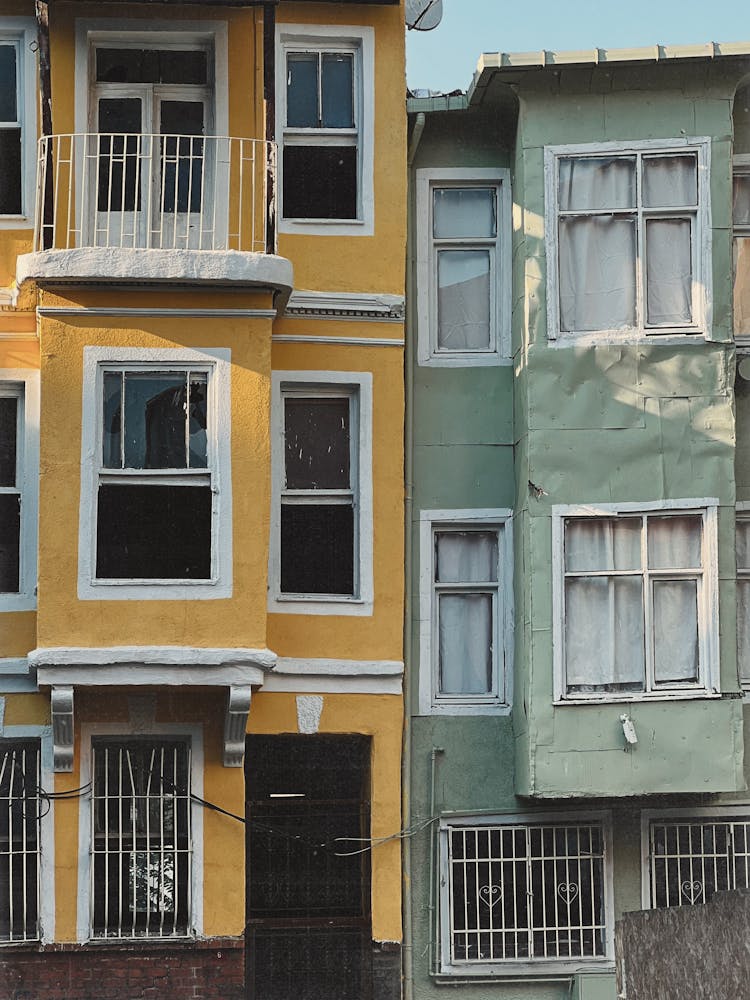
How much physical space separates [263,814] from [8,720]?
8.14ft

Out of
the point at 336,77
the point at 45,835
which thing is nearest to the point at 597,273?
the point at 336,77

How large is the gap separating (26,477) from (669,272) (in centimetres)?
628

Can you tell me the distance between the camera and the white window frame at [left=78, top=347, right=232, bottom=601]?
1481cm

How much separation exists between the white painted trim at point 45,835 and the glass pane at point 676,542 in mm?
5757

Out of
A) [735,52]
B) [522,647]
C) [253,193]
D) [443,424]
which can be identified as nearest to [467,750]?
[522,647]

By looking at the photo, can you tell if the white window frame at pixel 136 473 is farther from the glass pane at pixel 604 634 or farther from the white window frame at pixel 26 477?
the glass pane at pixel 604 634

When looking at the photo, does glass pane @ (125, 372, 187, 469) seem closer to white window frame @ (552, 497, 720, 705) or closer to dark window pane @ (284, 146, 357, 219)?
dark window pane @ (284, 146, 357, 219)

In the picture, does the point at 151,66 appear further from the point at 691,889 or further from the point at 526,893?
the point at 691,889

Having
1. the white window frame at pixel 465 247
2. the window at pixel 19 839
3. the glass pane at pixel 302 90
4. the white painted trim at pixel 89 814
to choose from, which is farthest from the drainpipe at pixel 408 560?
the window at pixel 19 839

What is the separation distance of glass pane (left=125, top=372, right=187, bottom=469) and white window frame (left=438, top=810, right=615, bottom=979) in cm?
424

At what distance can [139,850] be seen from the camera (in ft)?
49.8

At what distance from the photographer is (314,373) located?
1574 cm

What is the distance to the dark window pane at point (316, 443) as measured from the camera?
15852 millimetres

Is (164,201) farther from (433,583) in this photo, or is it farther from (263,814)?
(263,814)
